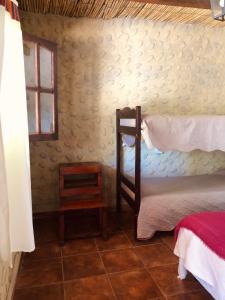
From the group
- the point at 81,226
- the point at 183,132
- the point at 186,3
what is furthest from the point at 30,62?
the point at 81,226

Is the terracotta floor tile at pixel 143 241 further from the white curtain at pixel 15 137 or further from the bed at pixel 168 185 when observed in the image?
the white curtain at pixel 15 137

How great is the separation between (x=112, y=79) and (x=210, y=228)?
1840mm

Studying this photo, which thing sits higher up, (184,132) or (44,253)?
(184,132)

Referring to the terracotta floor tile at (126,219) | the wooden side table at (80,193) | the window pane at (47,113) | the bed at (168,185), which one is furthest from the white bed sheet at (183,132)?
the terracotta floor tile at (126,219)

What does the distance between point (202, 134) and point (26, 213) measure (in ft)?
5.37

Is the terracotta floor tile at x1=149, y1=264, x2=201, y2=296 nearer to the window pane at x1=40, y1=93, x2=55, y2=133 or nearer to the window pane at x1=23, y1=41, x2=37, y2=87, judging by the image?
the window pane at x1=40, y1=93, x2=55, y2=133

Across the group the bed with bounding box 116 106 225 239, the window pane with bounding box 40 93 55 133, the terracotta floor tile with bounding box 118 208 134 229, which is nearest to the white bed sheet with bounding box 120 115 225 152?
the bed with bounding box 116 106 225 239

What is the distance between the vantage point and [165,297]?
1.61m

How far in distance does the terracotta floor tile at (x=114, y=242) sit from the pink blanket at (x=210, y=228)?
2.15ft

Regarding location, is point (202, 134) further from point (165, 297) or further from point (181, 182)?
point (165, 297)

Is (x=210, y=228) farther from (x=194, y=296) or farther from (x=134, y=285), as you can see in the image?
(x=134, y=285)

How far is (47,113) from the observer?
7.38ft

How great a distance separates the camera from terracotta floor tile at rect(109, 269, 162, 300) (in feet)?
5.33

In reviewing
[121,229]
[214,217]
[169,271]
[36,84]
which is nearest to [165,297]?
[169,271]
